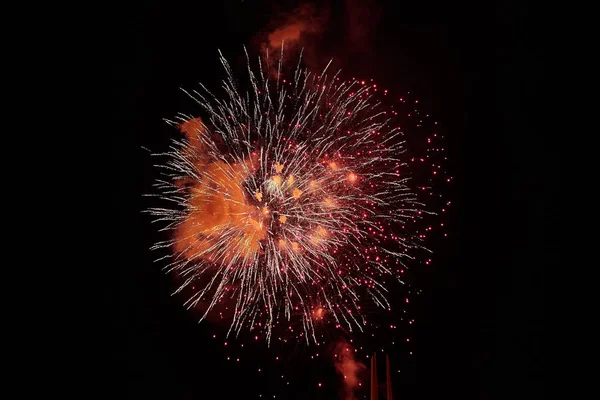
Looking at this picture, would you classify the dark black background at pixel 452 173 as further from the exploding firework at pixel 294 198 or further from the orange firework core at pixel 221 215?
the orange firework core at pixel 221 215

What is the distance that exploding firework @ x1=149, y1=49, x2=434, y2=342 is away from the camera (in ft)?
8.32

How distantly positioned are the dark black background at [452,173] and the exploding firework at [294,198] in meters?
0.25

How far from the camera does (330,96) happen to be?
8.74ft

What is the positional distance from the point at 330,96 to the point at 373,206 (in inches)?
27.4

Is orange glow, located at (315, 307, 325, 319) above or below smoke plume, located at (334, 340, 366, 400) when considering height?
above

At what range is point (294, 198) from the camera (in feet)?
8.23

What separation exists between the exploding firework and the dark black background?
0.25 m

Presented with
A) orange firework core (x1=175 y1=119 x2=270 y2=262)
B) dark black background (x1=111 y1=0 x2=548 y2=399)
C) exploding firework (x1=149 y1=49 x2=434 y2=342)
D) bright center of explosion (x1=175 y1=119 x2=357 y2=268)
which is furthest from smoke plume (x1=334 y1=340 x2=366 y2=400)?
orange firework core (x1=175 y1=119 x2=270 y2=262)

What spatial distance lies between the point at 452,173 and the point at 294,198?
97cm

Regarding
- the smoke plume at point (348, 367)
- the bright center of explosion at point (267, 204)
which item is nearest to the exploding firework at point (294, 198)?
the bright center of explosion at point (267, 204)

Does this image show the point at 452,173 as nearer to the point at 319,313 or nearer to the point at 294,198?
the point at 294,198

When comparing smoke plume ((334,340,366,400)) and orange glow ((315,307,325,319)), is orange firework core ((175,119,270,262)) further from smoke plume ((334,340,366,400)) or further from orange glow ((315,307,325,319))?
smoke plume ((334,340,366,400))

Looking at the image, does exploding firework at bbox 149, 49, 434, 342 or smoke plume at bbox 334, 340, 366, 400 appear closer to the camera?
exploding firework at bbox 149, 49, 434, 342

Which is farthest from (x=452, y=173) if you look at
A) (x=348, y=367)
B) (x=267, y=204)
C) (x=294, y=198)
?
(x=348, y=367)
